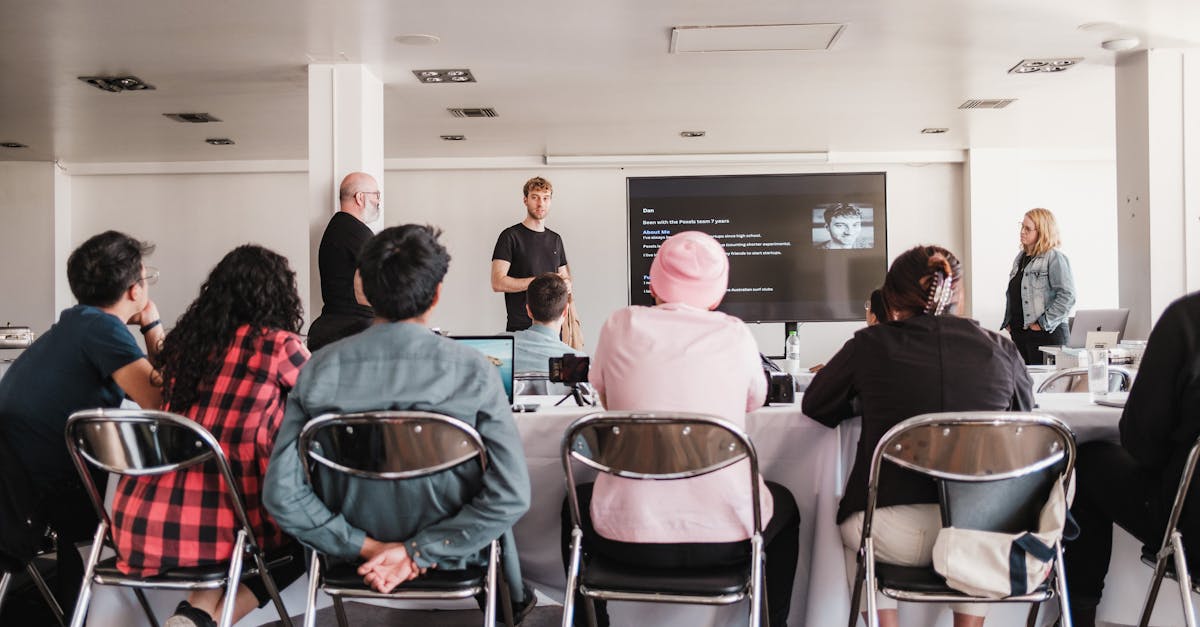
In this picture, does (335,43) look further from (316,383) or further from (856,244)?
(856,244)

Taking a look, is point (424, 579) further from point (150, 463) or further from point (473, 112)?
point (473, 112)

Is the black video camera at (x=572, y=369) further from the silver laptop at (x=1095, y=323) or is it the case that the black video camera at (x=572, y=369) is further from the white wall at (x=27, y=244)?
the white wall at (x=27, y=244)

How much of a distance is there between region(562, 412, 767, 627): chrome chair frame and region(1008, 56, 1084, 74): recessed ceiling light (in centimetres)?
460

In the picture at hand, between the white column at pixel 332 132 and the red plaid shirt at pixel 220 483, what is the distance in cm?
338

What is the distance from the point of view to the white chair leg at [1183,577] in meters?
1.90

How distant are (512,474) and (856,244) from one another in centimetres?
607

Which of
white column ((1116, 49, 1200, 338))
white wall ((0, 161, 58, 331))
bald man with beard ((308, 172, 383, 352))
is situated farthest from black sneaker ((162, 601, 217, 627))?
white wall ((0, 161, 58, 331))

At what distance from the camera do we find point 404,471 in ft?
5.84

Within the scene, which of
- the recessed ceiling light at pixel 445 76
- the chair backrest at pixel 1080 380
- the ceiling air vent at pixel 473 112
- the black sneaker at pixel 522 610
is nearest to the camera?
the black sneaker at pixel 522 610

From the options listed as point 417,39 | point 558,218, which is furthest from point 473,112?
point 558,218

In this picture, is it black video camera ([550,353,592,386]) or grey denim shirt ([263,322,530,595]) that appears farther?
black video camera ([550,353,592,386])

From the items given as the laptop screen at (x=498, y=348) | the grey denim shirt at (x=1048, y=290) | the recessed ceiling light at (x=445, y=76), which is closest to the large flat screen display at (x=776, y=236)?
the grey denim shirt at (x=1048, y=290)

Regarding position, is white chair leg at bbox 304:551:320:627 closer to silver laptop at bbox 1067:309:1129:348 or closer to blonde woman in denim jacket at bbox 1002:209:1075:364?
silver laptop at bbox 1067:309:1129:348

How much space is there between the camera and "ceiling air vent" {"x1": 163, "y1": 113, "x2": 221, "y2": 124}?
22.3 ft
